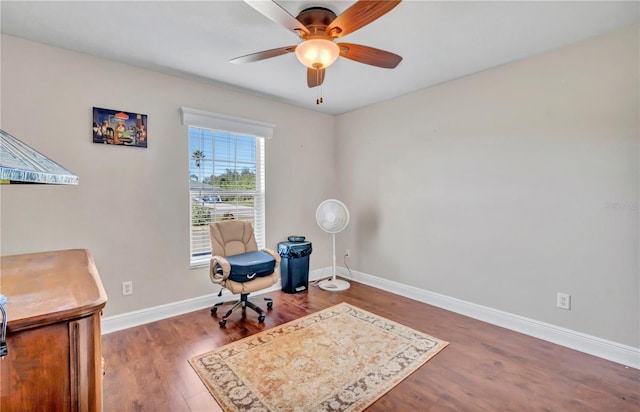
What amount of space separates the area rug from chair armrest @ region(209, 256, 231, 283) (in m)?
0.60

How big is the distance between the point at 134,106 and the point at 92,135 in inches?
17.3

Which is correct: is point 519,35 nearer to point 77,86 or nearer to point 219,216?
point 219,216

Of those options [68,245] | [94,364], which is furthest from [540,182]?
[68,245]

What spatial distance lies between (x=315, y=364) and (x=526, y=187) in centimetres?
232

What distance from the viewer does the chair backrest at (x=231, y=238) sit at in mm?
2955

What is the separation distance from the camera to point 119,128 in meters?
2.60

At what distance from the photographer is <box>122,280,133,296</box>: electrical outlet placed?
2.65m

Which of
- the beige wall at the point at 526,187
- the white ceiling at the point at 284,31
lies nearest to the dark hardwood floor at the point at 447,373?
the beige wall at the point at 526,187

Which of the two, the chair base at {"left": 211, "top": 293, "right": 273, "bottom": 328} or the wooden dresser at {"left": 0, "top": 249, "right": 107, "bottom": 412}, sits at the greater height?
the wooden dresser at {"left": 0, "top": 249, "right": 107, "bottom": 412}

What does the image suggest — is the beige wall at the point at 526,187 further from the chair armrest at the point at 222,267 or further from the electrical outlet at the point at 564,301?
the chair armrest at the point at 222,267

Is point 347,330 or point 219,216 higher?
point 219,216

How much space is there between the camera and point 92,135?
97.7 inches

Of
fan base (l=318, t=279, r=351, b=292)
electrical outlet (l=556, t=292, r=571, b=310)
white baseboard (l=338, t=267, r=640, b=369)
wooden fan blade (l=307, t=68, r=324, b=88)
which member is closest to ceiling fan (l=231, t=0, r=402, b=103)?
wooden fan blade (l=307, t=68, r=324, b=88)

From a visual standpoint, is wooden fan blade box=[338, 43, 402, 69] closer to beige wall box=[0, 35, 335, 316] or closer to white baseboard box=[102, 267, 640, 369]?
beige wall box=[0, 35, 335, 316]
